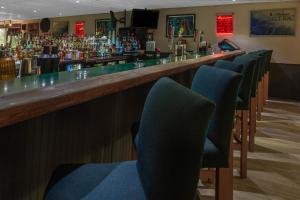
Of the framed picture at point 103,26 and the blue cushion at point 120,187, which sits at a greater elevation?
the framed picture at point 103,26

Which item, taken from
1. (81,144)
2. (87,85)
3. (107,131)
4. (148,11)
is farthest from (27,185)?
(148,11)

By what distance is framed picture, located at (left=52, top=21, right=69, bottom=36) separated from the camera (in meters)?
11.2

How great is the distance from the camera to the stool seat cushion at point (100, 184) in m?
0.98

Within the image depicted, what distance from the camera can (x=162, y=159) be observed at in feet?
2.67

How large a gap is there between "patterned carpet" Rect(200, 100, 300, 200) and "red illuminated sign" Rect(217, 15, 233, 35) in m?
3.42

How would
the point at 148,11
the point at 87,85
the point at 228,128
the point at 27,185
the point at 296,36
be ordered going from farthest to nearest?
the point at 148,11 < the point at 296,36 < the point at 228,128 < the point at 27,185 < the point at 87,85

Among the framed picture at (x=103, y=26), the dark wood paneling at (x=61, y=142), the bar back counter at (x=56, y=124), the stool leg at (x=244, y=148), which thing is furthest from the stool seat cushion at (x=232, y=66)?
the framed picture at (x=103, y=26)

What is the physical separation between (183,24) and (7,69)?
7.53 meters

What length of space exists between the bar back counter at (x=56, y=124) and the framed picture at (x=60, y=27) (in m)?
9.93

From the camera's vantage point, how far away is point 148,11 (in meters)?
8.80

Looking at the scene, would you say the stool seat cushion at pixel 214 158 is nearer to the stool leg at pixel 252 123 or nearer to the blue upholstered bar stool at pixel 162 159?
the blue upholstered bar stool at pixel 162 159

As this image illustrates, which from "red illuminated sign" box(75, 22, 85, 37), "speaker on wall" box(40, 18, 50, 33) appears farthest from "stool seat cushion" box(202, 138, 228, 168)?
"speaker on wall" box(40, 18, 50, 33)

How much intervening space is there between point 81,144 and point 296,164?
2466mm

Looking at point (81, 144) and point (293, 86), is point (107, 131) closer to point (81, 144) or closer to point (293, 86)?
point (81, 144)
